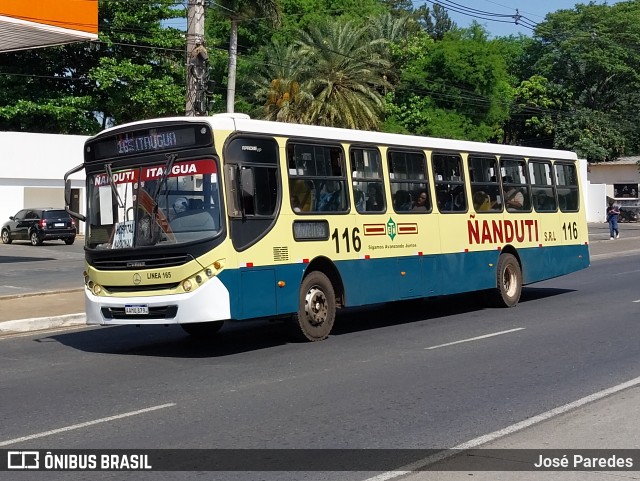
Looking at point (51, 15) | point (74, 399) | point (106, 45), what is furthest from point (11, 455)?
point (106, 45)

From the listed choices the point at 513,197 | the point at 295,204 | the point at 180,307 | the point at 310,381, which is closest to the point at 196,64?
the point at 513,197

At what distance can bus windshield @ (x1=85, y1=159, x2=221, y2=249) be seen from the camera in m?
12.3

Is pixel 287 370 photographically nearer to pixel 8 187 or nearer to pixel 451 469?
pixel 451 469

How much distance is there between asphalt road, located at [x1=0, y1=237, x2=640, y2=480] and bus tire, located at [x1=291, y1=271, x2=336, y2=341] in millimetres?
220

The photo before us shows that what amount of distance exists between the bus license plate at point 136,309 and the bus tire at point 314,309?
2.15 metres

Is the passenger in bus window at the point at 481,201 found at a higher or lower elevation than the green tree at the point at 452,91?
lower

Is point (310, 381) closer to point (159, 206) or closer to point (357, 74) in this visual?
point (159, 206)

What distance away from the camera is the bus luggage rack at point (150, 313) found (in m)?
12.2

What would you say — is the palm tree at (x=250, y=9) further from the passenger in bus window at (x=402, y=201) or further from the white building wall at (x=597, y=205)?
the white building wall at (x=597, y=205)

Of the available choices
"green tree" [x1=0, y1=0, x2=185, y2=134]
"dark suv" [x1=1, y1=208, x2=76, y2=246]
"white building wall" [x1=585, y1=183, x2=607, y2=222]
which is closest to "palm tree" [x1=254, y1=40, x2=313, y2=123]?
"green tree" [x1=0, y1=0, x2=185, y2=134]

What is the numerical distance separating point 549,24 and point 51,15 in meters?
64.4

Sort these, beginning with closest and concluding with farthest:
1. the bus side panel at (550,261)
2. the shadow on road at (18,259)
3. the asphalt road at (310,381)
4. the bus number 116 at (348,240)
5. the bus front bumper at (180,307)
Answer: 1. the asphalt road at (310,381)
2. the bus front bumper at (180,307)
3. the bus number 116 at (348,240)
4. the bus side panel at (550,261)
5. the shadow on road at (18,259)

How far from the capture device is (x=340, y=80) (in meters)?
55.3

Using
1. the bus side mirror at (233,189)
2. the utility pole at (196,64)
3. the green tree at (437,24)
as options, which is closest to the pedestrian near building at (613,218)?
the utility pole at (196,64)
